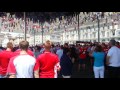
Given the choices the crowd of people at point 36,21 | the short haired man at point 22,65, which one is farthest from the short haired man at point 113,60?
the short haired man at point 22,65

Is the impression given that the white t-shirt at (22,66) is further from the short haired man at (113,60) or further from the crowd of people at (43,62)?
the short haired man at (113,60)

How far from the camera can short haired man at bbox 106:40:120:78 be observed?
9121mm

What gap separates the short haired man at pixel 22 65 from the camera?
6266 mm

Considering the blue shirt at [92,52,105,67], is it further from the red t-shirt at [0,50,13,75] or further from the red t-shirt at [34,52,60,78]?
the red t-shirt at [0,50,13,75]

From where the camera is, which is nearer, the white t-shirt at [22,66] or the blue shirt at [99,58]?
the white t-shirt at [22,66]

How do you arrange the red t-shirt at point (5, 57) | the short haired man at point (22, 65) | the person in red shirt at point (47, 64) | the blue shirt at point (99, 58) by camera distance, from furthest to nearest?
the blue shirt at point (99, 58) < the red t-shirt at point (5, 57) < the person in red shirt at point (47, 64) < the short haired man at point (22, 65)

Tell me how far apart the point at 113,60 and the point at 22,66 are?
11.2ft

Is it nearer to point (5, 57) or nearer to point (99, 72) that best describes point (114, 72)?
point (99, 72)

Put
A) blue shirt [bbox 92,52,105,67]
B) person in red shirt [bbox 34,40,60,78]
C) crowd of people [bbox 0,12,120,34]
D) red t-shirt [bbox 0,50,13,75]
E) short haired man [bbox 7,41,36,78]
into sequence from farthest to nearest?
crowd of people [bbox 0,12,120,34]
blue shirt [bbox 92,52,105,67]
red t-shirt [bbox 0,50,13,75]
person in red shirt [bbox 34,40,60,78]
short haired man [bbox 7,41,36,78]

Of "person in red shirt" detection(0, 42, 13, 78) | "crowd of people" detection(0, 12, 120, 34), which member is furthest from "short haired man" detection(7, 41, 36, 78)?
"crowd of people" detection(0, 12, 120, 34)

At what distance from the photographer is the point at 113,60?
9125mm

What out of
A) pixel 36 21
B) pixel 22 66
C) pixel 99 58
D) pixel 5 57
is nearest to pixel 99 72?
pixel 99 58

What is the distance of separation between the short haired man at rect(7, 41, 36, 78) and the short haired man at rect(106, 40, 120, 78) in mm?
3204
